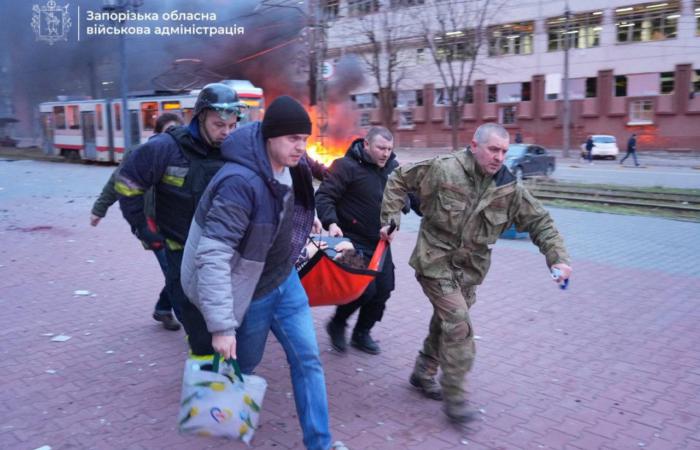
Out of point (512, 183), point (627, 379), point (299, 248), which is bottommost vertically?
point (627, 379)

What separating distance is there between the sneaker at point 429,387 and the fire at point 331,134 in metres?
14.3

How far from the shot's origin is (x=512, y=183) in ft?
11.3

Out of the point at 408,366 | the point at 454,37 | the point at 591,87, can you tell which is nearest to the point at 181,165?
the point at 408,366

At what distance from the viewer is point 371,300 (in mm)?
4367

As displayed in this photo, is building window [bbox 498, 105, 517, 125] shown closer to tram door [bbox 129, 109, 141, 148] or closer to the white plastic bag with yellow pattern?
tram door [bbox 129, 109, 141, 148]

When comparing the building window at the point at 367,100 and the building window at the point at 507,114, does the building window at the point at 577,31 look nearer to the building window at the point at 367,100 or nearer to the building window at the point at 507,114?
the building window at the point at 507,114

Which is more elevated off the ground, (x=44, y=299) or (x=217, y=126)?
(x=217, y=126)

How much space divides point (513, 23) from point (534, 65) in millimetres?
3102

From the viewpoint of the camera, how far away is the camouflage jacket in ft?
11.2

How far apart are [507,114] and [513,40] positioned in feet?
15.9

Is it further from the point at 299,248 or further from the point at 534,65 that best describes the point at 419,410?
the point at 534,65

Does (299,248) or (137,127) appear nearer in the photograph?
(299,248)

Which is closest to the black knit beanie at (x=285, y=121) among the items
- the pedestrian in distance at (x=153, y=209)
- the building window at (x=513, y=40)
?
the pedestrian in distance at (x=153, y=209)

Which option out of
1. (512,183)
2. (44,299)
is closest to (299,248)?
(512,183)
